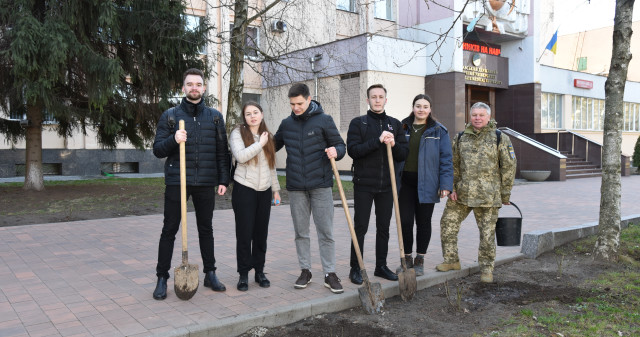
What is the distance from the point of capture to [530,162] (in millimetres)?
20156

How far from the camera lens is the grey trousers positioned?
463 cm

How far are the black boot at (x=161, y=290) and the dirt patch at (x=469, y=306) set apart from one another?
1.00m

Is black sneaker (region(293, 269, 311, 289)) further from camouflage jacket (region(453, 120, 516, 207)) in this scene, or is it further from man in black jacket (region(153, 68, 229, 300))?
camouflage jacket (region(453, 120, 516, 207))

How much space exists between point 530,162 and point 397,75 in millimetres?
6293

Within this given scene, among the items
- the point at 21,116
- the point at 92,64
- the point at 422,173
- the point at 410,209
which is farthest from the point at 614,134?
the point at 21,116

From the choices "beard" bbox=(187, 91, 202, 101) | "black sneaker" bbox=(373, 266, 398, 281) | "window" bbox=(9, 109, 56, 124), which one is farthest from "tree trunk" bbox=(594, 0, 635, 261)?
"window" bbox=(9, 109, 56, 124)

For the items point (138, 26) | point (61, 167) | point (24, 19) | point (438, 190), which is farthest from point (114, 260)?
point (61, 167)

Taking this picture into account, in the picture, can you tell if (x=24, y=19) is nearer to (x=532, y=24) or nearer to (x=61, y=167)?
(x=61, y=167)

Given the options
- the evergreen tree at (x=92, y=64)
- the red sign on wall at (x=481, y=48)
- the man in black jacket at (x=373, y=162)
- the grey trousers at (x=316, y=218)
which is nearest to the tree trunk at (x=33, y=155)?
the evergreen tree at (x=92, y=64)

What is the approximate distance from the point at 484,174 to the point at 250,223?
92.7 inches

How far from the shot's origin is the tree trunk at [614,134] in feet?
19.1

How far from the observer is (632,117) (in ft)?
109

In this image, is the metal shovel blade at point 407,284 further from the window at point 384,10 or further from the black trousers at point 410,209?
the window at point 384,10

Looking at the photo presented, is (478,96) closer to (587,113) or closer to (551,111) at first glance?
(551,111)
